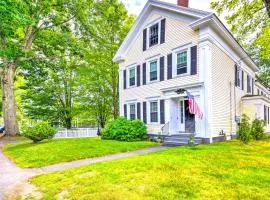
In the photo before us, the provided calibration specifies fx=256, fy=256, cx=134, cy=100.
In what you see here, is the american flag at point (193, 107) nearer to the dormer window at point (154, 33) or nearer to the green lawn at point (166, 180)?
the green lawn at point (166, 180)

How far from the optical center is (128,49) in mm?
20234

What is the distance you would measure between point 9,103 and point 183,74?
14519mm

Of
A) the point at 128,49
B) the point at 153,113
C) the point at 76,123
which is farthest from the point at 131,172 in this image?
the point at 76,123

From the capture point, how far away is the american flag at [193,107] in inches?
502

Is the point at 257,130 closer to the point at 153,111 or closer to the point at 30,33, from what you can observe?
the point at 153,111

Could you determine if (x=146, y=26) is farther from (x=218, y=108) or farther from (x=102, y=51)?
(x=102, y=51)

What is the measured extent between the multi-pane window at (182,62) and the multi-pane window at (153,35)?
261 cm

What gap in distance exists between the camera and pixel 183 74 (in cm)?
1478

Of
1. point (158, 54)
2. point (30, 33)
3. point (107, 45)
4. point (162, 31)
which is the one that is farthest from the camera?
point (107, 45)

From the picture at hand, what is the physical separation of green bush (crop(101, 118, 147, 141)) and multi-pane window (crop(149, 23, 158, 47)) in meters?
5.43

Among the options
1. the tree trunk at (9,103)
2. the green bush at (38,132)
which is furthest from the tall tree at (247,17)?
the tree trunk at (9,103)

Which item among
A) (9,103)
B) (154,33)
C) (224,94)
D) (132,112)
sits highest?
(154,33)

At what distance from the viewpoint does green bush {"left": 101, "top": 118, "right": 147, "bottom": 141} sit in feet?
52.8

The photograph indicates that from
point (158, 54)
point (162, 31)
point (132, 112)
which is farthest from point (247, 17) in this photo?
point (132, 112)
